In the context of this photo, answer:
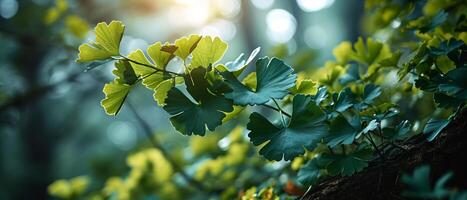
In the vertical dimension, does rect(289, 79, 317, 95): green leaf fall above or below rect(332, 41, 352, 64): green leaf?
below

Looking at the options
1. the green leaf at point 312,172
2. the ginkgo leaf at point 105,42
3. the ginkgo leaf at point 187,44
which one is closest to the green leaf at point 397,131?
the green leaf at point 312,172

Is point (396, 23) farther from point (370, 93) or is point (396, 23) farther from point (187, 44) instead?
point (187, 44)

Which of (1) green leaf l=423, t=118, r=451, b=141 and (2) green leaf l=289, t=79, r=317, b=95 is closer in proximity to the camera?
(1) green leaf l=423, t=118, r=451, b=141

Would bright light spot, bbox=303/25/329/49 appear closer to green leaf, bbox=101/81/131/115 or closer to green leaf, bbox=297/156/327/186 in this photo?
green leaf, bbox=297/156/327/186

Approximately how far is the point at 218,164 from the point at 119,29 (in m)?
0.87

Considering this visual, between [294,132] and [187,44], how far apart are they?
25 centimetres

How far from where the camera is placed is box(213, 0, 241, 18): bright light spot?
385 centimetres

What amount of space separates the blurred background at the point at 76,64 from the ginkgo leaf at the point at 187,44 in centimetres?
10

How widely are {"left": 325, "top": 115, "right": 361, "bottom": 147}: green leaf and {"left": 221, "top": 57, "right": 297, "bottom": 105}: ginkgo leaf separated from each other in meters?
0.12

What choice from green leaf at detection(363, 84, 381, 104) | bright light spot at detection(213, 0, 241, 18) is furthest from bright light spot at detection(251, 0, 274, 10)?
green leaf at detection(363, 84, 381, 104)

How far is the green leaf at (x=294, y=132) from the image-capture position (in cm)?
74

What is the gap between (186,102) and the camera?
0.80 m

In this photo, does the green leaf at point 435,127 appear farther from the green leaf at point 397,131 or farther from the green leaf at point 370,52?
the green leaf at point 370,52

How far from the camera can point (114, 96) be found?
814 millimetres
